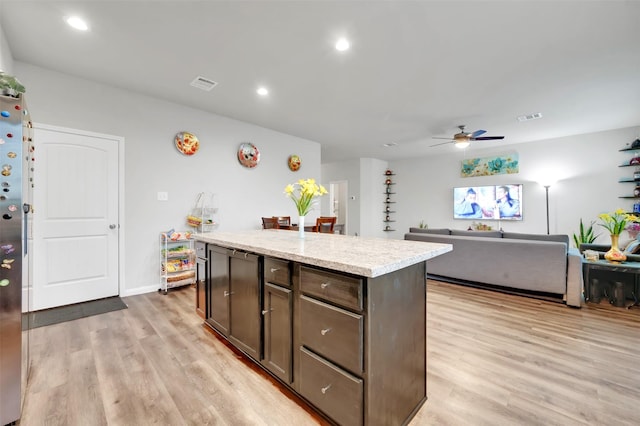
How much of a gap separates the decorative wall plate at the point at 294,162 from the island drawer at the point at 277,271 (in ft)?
13.1

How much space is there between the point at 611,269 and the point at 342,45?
397 cm

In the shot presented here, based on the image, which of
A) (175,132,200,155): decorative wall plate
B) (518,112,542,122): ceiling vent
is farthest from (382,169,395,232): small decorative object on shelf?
(175,132,200,155): decorative wall plate

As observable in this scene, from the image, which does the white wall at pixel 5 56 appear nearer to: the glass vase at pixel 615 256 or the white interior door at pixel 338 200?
the glass vase at pixel 615 256

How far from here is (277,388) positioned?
5.78 feet

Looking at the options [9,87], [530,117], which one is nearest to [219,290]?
[9,87]

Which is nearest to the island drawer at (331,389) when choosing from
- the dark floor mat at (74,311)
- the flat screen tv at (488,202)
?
the dark floor mat at (74,311)

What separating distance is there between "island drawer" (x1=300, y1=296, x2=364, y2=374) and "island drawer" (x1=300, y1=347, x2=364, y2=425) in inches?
2.1

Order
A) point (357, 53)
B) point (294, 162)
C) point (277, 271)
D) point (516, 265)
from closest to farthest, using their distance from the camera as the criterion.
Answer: point (277, 271) → point (357, 53) → point (516, 265) → point (294, 162)

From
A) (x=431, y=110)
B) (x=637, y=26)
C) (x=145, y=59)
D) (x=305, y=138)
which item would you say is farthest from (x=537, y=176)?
(x=145, y=59)

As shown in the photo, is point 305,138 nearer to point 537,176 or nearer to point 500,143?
point 500,143

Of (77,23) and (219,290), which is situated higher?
(77,23)

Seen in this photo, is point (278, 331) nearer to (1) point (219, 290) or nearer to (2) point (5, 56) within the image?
(1) point (219, 290)

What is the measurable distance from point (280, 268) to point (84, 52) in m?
3.05

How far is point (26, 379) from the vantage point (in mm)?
1803
